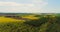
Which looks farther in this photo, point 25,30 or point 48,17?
point 48,17

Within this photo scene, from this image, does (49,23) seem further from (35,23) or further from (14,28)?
(14,28)

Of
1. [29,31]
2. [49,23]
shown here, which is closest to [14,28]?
[29,31]

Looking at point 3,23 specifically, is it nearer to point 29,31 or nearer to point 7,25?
point 7,25

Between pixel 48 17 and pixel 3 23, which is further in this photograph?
pixel 48 17

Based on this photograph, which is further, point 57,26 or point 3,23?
point 57,26

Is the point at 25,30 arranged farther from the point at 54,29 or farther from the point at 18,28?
the point at 54,29

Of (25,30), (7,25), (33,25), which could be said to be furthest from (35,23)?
(7,25)

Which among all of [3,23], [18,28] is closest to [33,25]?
[18,28]
